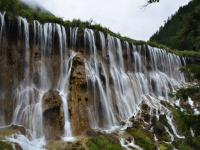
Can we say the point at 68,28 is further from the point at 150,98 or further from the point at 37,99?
the point at 150,98

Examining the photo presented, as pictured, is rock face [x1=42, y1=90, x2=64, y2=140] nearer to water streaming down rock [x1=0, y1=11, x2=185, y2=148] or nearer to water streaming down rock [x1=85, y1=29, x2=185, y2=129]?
water streaming down rock [x1=0, y1=11, x2=185, y2=148]

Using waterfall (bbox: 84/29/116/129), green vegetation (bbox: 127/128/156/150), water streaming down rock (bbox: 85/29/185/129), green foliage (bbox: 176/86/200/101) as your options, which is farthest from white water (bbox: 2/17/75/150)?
green foliage (bbox: 176/86/200/101)

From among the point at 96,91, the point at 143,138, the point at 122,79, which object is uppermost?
the point at 122,79

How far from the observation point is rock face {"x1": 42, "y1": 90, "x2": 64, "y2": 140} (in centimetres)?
2605

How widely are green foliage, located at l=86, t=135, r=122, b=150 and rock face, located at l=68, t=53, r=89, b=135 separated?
1.69 m

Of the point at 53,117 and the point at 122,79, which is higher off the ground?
the point at 122,79

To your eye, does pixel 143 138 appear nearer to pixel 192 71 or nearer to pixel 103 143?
pixel 103 143

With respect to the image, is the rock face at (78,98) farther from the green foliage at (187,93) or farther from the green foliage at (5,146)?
the green foliage at (187,93)

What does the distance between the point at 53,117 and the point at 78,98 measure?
275 cm

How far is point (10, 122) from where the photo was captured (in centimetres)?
2559

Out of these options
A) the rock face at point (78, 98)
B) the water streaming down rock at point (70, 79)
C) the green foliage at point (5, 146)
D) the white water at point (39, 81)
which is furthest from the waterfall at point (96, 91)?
the green foliage at point (5, 146)

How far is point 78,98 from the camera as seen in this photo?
2861cm

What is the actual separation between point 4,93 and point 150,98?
15.0 m

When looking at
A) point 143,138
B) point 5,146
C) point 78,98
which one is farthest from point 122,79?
point 5,146
